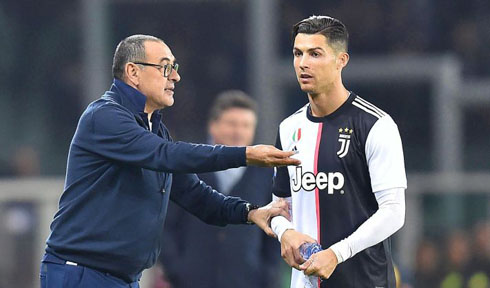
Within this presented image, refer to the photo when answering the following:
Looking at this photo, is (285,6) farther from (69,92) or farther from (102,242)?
(102,242)

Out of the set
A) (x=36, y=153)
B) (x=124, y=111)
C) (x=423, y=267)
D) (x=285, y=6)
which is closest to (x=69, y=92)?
(x=36, y=153)

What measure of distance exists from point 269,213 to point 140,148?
2.34 feet

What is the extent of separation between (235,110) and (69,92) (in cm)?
467

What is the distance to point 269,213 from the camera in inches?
216

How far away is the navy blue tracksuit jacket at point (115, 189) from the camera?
205 inches

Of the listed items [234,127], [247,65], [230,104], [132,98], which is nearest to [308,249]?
[132,98]

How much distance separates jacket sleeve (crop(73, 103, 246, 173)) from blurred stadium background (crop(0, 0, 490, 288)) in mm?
5355

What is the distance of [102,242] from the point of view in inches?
Result: 209

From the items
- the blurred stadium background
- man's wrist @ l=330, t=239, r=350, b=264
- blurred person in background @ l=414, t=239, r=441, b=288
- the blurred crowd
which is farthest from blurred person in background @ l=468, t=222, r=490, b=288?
man's wrist @ l=330, t=239, r=350, b=264

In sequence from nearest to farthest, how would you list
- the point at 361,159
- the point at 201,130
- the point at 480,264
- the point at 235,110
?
the point at 361,159
the point at 235,110
the point at 480,264
the point at 201,130

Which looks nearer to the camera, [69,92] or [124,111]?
[124,111]

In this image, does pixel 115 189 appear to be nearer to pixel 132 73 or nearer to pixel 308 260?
pixel 132 73

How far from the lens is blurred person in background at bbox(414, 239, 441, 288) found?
31.0 ft

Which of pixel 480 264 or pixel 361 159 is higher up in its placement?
pixel 361 159
